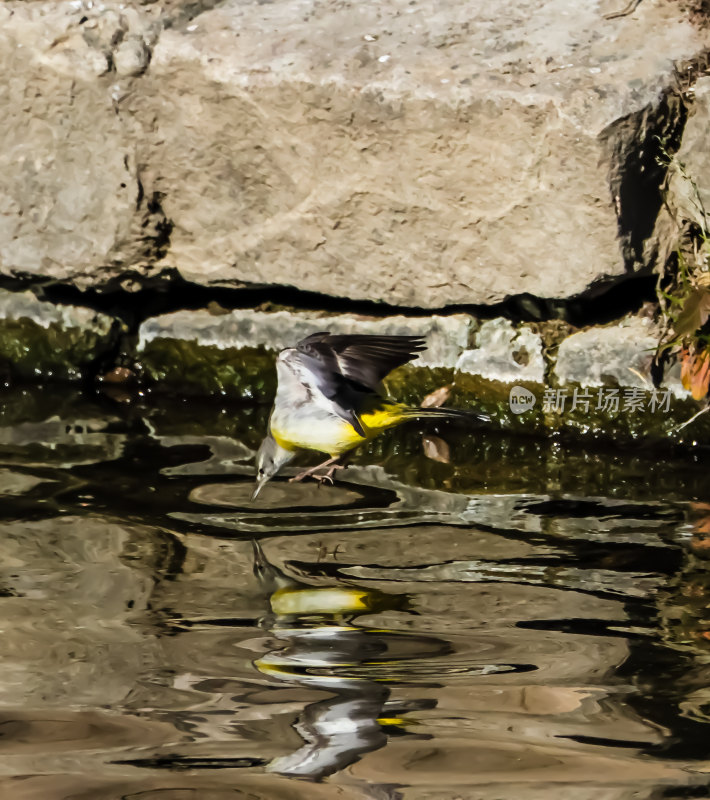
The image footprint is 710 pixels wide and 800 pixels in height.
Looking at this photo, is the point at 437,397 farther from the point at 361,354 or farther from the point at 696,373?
the point at 361,354

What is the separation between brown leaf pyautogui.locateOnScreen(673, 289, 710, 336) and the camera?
4492 millimetres

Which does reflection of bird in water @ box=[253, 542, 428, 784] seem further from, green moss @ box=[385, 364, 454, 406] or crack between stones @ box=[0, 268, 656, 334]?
crack between stones @ box=[0, 268, 656, 334]

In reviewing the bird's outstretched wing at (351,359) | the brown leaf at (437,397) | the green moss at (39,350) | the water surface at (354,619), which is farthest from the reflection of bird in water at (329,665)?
the green moss at (39,350)

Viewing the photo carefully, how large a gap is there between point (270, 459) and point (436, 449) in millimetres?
861

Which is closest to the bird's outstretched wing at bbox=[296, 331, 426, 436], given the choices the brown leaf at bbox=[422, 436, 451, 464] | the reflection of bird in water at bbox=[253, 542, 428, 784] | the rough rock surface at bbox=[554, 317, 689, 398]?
the reflection of bird in water at bbox=[253, 542, 428, 784]

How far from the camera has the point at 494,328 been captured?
16.7 ft

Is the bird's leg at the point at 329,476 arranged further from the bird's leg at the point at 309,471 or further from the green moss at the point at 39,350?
the green moss at the point at 39,350

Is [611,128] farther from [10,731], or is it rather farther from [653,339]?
[10,731]

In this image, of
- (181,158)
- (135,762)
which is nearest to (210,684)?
(135,762)

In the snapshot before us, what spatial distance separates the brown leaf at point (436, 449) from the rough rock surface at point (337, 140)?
1.95ft

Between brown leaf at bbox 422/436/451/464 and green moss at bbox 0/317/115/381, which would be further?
green moss at bbox 0/317/115/381

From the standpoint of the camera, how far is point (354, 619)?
3.23 m

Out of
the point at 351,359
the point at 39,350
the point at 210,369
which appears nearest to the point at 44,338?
the point at 39,350

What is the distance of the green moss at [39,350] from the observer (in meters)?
5.70
